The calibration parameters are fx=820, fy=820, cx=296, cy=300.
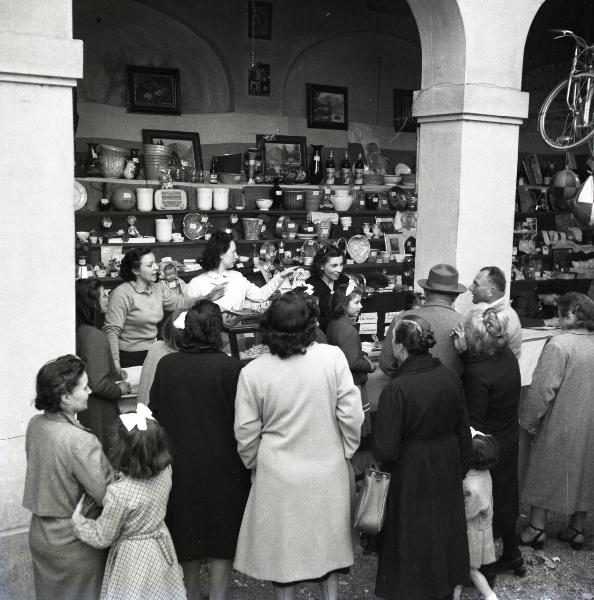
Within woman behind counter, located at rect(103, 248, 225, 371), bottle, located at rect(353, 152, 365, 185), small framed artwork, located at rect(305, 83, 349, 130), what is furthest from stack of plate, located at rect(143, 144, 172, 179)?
woman behind counter, located at rect(103, 248, 225, 371)

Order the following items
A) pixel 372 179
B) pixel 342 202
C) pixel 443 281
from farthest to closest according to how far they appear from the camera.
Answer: pixel 372 179, pixel 342 202, pixel 443 281

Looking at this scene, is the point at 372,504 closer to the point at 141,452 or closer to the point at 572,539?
the point at 141,452

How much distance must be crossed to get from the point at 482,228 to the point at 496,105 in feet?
3.13

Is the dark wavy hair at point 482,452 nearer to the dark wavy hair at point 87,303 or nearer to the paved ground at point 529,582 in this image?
the paved ground at point 529,582

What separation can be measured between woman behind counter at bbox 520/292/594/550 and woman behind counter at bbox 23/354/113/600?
3.08 meters

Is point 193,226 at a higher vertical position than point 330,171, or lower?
lower

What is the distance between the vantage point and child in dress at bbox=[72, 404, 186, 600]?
350 centimetres

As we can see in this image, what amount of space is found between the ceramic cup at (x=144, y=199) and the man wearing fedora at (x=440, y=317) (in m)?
3.94

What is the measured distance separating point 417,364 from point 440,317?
101cm

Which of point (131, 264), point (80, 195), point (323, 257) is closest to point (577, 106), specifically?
point (323, 257)

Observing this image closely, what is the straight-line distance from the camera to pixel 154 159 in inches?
331

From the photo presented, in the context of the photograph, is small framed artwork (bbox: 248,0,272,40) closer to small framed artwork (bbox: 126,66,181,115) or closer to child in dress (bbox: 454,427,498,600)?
small framed artwork (bbox: 126,66,181,115)

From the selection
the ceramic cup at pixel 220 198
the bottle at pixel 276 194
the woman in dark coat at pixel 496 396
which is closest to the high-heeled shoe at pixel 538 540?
the woman in dark coat at pixel 496 396

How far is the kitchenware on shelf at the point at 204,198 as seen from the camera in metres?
8.61
